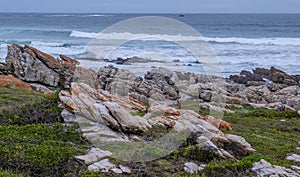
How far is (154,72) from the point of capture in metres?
27.3

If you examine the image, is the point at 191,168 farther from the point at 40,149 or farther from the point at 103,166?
the point at 40,149

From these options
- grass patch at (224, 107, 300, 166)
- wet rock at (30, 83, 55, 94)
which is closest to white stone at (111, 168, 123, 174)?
grass patch at (224, 107, 300, 166)

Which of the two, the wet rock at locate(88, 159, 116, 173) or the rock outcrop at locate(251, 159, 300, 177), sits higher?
the wet rock at locate(88, 159, 116, 173)

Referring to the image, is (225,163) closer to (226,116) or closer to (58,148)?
(58,148)

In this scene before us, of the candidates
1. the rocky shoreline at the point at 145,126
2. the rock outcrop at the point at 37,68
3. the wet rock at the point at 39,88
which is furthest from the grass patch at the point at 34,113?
the rock outcrop at the point at 37,68

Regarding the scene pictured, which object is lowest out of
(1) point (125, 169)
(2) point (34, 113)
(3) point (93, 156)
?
(1) point (125, 169)

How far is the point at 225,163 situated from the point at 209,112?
26.1ft

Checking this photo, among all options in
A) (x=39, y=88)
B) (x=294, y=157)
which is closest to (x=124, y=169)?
(x=294, y=157)

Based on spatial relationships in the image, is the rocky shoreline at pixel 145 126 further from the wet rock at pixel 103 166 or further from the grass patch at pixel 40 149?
the grass patch at pixel 40 149

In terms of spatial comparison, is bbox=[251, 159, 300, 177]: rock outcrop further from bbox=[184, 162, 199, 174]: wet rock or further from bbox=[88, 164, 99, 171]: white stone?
bbox=[88, 164, 99, 171]: white stone

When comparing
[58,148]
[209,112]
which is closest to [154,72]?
[209,112]

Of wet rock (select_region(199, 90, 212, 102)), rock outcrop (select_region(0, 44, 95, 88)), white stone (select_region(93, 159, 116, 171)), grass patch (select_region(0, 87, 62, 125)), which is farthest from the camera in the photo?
rock outcrop (select_region(0, 44, 95, 88))

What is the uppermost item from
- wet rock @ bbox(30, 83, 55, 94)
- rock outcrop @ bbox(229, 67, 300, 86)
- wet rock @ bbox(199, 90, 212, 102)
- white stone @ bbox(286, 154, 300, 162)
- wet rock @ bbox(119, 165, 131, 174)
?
wet rock @ bbox(119, 165, 131, 174)

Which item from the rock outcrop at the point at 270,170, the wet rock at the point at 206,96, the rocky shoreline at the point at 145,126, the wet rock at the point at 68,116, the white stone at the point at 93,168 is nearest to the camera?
the white stone at the point at 93,168
